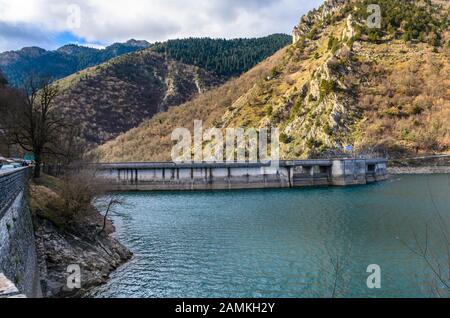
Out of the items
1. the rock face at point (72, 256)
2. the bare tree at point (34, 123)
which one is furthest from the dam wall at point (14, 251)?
the bare tree at point (34, 123)

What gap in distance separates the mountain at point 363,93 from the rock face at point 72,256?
274 ft

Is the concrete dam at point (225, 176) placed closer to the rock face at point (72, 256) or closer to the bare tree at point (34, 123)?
the bare tree at point (34, 123)

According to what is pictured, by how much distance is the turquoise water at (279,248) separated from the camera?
23.6 m

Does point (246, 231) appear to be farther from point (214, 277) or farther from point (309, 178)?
point (309, 178)

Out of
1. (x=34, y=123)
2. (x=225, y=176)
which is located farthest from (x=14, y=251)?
(x=225, y=176)

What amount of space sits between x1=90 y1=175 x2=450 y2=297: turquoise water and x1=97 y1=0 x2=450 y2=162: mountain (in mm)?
56893

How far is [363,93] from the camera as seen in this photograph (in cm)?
12088

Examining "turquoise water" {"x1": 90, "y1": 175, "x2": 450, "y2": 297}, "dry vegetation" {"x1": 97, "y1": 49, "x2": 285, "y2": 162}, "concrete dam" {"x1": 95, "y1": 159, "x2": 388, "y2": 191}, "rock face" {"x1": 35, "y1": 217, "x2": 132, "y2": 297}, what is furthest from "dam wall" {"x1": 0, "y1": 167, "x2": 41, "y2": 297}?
"dry vegetation" {"x1": 97, "y1": 49, "x2": 285, "y2": 162}

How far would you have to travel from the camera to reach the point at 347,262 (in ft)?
92.0

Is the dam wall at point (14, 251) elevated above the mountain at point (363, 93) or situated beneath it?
situated beneath

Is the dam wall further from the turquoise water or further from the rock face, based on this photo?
the turquoise water

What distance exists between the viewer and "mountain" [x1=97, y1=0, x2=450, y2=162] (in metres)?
111

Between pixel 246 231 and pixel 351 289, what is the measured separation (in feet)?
57.0
